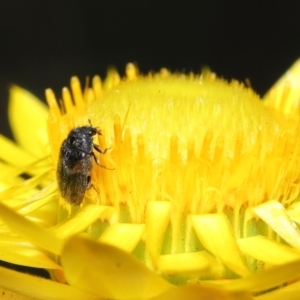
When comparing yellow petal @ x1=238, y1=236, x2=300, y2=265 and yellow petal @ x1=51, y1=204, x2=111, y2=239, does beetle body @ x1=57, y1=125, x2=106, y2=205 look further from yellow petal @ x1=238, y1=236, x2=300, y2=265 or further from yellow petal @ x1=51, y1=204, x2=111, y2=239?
yellow petal @ x1=238, y1=236, x2=300, y2=265

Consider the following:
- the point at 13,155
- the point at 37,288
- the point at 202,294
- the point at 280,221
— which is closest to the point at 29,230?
the point at 37,288

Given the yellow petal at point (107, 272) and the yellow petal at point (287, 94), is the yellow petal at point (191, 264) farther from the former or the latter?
the yellow petal at point (287, 94)

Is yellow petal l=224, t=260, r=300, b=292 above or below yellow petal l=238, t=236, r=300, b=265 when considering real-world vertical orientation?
above

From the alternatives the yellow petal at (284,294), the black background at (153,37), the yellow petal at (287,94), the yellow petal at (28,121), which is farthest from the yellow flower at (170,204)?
the black background at (153,37)

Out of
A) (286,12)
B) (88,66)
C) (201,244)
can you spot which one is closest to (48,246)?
(201,244)

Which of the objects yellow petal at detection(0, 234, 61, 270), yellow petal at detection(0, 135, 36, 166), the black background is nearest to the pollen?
yellow petal at detection(0, 234, 61, 270)

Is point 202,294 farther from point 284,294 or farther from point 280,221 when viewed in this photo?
point 280,221

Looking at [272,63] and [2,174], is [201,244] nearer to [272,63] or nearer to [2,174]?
[2,174]
